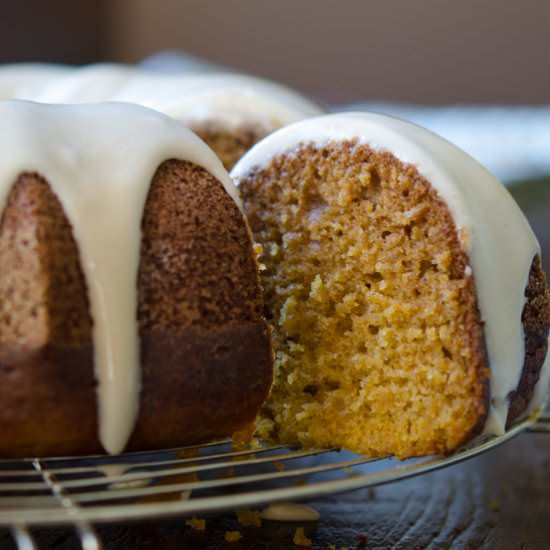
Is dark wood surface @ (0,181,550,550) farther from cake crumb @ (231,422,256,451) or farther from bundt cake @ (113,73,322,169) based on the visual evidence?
bundt cake @ (113,73,322,169)

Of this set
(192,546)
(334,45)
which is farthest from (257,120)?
(334,45)

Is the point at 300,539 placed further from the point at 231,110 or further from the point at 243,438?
the point at 231,110

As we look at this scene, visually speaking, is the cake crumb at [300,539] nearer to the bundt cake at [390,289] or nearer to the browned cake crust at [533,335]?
the bundt cake at [390,289]

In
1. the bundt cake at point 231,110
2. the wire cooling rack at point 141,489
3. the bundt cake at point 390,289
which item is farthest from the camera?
the bundt cake at point 231,110

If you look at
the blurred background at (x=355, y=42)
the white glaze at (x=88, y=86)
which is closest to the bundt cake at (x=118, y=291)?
the white glaze at (x=88, y=86)

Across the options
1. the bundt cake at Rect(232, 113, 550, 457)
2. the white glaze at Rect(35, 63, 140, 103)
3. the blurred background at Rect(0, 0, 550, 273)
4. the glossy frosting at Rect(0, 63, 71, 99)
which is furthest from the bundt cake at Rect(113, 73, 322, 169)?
the blurred background at Rect(0, 0, 550, 273)

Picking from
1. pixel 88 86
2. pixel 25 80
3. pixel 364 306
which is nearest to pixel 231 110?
pixel 88 86
